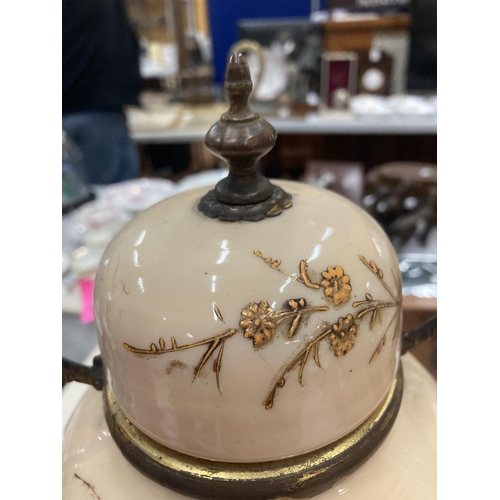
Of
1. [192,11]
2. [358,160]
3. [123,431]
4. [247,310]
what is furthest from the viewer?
[192,11]

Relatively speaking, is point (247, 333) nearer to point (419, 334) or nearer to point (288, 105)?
point (419, 334)

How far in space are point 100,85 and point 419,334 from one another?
Answer: 7.05ft

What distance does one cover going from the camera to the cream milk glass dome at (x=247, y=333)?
468mm

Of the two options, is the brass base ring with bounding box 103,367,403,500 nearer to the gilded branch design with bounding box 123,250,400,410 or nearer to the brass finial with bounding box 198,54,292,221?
the gilded branch design with bounding box 123,250,400,410

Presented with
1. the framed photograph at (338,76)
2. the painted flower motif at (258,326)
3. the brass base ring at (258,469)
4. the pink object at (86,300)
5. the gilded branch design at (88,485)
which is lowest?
the pink object at (86,300)

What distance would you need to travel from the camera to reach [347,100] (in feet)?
8.38

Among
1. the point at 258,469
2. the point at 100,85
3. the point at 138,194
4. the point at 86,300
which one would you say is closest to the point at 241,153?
the point at 258,469

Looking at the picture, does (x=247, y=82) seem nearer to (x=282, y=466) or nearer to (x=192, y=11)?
(x=282, y=466)

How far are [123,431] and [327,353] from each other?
11.7 inches

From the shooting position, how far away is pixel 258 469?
0.52 metres

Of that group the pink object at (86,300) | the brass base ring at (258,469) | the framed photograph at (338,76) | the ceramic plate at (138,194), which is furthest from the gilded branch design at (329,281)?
the framed photograph at (338,76)

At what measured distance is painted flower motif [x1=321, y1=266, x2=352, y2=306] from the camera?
0.48 metres

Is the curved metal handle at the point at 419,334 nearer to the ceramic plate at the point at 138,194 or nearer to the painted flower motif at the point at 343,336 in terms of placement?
the painted flower motif at the point at 343,336

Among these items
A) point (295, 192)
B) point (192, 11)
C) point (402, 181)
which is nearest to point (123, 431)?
point (295, 192)
